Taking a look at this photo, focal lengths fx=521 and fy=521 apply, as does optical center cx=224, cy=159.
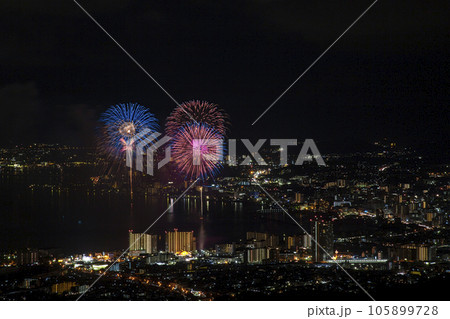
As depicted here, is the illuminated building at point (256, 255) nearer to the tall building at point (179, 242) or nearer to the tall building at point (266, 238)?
the tall building at point (266, 238)

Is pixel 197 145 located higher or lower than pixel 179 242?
higher

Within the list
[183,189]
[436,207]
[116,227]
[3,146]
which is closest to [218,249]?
[116,227]

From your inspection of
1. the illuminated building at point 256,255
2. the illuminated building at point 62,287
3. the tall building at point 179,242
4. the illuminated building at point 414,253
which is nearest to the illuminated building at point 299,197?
the tall building at point 179,242

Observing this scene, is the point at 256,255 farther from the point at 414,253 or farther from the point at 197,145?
the point at 197,145

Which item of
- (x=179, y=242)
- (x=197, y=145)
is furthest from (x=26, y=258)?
(x=197, y=145)

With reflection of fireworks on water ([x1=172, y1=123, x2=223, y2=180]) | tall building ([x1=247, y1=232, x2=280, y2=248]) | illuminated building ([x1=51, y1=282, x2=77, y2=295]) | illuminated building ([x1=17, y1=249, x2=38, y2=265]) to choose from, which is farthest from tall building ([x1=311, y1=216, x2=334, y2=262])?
illuminated building ([x1=17, y1=249, x2=38, y2=265])
